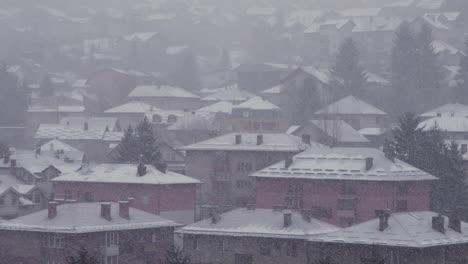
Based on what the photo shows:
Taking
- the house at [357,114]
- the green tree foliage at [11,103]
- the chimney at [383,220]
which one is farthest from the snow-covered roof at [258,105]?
the chimney at [383,220]

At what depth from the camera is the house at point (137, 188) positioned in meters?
78.8

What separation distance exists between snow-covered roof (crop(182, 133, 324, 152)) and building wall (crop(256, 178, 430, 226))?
10305 millimetres

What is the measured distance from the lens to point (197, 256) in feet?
220

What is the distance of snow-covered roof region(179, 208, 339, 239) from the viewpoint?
65.3 metres

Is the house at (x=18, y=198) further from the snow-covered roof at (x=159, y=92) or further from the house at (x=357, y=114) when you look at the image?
the snow-covered roof at (x=159, y=92)

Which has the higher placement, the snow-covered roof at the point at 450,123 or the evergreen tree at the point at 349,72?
the evergreen tree at the point at 349,72

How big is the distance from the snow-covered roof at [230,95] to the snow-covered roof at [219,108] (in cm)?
282

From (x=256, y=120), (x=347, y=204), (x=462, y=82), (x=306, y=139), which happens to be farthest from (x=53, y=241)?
(x=462, y=82)

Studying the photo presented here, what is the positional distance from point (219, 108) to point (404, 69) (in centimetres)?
2020

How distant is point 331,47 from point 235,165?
67.1 meters

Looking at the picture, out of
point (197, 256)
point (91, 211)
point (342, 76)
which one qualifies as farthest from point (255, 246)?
point (342, 76)

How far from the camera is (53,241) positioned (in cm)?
6588

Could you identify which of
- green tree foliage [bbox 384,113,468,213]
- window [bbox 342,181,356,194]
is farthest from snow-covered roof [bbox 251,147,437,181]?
green tree foliage [bbox 384,113,468,213]

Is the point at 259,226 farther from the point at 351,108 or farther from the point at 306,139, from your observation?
the point at 351,108
